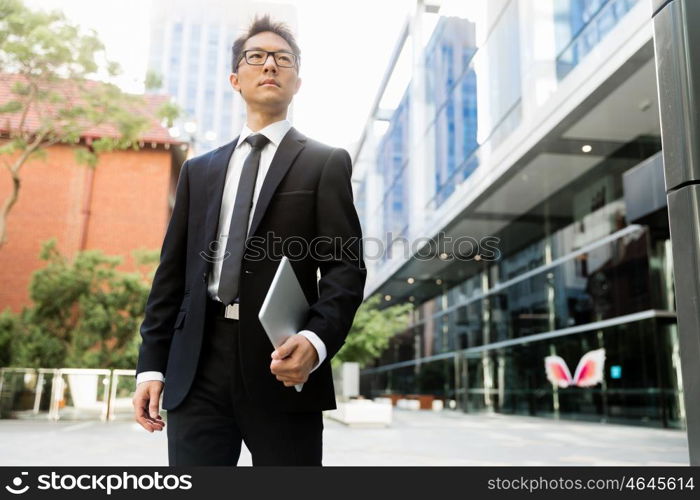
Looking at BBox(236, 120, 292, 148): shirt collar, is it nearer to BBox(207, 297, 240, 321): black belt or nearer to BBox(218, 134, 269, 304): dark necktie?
BBox(218, 134, 269, 304): dark necktie

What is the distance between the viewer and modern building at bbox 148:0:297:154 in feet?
24.1

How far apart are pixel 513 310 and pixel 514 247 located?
69.7 inches

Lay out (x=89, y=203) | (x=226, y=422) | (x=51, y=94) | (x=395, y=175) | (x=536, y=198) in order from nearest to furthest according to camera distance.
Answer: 1. (x=226, y=422)
2. (x=51, y=94)
3. (x=89, y=203)
4. (x=536, y=198)
5. (x=395, y=175)

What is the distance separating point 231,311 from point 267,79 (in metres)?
0.70

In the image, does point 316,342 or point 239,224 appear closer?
point 316,342

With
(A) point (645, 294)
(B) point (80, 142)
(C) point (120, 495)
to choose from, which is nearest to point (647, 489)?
(C) point (120, 495)

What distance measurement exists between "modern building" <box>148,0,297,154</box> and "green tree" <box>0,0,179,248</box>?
1.95 feet

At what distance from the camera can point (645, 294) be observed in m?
13.2

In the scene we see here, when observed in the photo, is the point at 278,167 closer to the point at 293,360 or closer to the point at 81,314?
the point at 293,360

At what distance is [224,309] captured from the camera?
174 centimetres

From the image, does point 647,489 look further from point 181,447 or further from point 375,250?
point 375,250

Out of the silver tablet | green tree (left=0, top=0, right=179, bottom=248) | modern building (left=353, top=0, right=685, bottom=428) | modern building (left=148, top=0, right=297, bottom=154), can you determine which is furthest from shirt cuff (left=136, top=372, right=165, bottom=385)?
green tree (left=0, top=0, right=179, bottom=248)

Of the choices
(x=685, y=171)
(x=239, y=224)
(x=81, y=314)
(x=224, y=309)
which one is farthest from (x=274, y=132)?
(x=81, y=314)

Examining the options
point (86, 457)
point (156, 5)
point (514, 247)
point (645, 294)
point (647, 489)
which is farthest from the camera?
point (514, 247)
